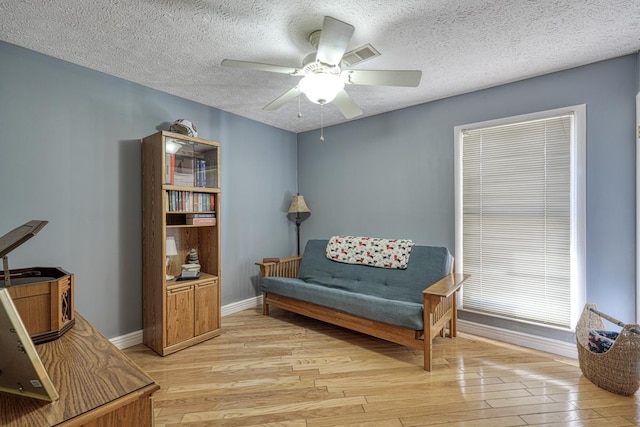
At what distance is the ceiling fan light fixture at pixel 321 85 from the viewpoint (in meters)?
1.69

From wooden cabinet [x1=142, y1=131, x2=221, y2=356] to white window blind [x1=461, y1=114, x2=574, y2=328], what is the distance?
2453 millimetres

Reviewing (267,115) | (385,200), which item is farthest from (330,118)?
(385,200)

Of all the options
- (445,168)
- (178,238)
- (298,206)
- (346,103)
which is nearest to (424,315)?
(445,168)

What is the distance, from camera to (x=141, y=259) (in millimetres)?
2641

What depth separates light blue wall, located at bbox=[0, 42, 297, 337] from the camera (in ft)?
6.61

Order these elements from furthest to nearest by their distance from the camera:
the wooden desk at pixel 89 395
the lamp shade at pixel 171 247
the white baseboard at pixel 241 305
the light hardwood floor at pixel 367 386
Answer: the white baseboard at pixel 241 305 → the lamp shade at pixel 171 247 → the light hardwood floor at pixel 367 386 → the wooden desk at pixel 89 395

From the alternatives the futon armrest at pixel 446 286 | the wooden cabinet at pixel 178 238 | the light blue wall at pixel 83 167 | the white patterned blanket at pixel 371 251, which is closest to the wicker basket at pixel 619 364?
the futon armrest at pixel 446 286

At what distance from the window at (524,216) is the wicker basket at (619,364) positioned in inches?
18.0

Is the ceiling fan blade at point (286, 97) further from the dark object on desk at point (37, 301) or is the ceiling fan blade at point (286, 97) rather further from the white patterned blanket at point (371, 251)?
the white patterned blanket at point (371, 251)

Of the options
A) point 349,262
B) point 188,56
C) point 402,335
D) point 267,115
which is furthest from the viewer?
point 267,115

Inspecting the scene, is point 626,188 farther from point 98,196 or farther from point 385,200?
point 98,196

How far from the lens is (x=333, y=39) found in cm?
151

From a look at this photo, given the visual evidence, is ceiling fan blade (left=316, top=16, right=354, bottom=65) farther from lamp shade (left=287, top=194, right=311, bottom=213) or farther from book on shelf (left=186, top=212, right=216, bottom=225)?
lamp shade (left=287, top=194, right=311, bottom=213)

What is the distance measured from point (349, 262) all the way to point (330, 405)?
157cm
